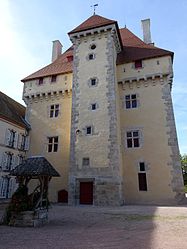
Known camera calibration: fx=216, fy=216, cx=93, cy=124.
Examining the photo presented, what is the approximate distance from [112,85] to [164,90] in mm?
3981

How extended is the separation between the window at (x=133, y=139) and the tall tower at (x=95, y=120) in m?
1.26

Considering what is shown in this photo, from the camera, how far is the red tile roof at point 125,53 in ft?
56.5

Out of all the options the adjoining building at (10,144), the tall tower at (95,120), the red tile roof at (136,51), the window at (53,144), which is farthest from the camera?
the window at (53,144)

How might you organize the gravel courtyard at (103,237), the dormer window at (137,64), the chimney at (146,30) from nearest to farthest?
the gravel courtyard at (103,237), the dormer window at (137,64), the chimney at (146,30)

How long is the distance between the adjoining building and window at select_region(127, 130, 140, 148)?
850 centimetres

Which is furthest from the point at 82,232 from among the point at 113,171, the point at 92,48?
the point at 92,48

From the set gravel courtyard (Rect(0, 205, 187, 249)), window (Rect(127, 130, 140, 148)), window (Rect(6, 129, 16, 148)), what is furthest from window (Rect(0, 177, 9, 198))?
gravel courtyard (Rect(0, 205, 187, 249))

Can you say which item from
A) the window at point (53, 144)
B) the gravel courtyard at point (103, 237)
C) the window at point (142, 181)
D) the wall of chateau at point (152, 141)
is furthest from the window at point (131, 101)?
the gravel courtyard at point (103, 237)

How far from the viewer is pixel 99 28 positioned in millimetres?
17016

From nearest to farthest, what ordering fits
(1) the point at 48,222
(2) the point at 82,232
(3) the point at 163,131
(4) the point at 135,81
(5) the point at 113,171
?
(2) the point at 82,232 < (1) the point at 48,222 < (5) the point at 113,171 < (3) the point at 163,131 < (4) the point at 135,81

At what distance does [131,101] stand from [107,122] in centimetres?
338

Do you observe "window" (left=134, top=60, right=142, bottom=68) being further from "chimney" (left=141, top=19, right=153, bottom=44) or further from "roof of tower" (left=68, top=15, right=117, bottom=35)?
"chimney" (left=141, top=19, right=153, bottom=44)

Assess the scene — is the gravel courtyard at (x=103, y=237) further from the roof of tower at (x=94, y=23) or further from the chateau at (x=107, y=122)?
the roof of tower at (x=94, y=23)

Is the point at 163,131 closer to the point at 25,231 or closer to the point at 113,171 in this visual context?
the point at 113,171
